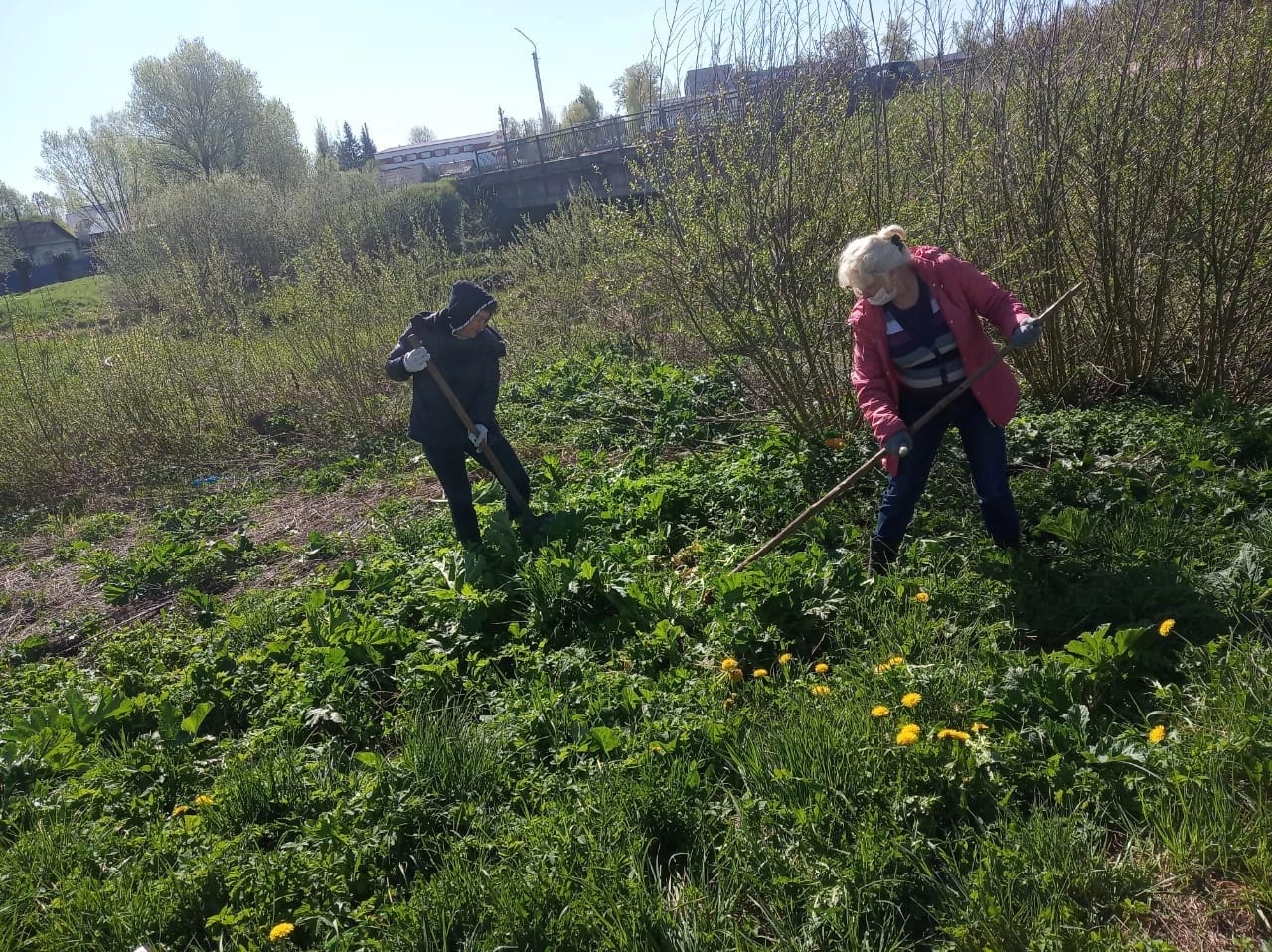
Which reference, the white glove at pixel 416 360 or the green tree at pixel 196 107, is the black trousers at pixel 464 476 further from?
the green tree at pixel 196 107

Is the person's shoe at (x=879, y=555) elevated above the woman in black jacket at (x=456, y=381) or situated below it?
below

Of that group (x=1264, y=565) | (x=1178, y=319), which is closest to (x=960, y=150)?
(x=1178, y=319)

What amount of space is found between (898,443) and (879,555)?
0.70m

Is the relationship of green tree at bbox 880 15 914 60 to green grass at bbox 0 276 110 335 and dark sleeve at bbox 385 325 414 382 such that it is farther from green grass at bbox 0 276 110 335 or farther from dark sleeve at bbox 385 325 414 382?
green grass at bbox 0 276 110 335

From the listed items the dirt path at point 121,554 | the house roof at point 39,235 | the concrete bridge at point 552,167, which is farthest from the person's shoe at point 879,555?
the house roof at point 39,235

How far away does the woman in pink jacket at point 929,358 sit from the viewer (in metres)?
3.64

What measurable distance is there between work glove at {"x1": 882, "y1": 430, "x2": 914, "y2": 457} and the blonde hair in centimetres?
66

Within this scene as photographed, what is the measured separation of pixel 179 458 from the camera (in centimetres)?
991

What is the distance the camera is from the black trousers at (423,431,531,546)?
5121mm

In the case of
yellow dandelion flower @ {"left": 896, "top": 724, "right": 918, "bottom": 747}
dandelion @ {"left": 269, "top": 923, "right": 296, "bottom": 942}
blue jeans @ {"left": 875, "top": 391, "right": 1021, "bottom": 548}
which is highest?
blue jeans @ {"left": 875, "top": 391, "right": 1021, "bottom": 548}

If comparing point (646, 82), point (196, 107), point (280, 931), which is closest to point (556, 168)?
point (646, 82)

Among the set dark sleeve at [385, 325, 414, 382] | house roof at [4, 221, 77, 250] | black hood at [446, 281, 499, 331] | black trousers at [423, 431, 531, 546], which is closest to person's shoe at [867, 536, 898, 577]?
black trousers at [423, 431, 531, 546]

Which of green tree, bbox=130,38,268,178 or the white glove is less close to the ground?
green tree, bbox=130,38,268,178

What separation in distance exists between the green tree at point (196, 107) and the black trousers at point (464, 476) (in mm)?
43009
